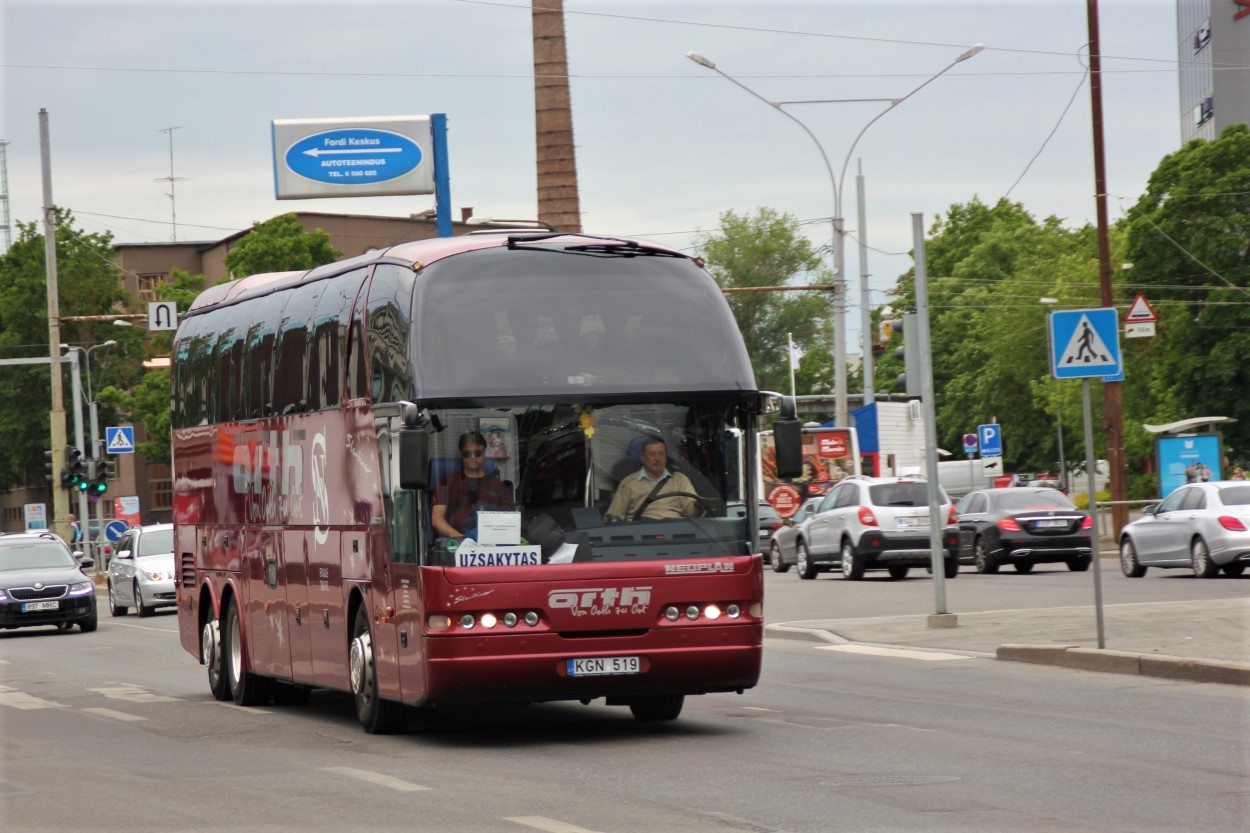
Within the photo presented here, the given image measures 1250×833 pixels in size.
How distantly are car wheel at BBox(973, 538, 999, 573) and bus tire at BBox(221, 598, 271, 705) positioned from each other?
66.4 ft

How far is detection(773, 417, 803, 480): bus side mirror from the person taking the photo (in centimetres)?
1359

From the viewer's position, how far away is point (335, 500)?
49.0 feet

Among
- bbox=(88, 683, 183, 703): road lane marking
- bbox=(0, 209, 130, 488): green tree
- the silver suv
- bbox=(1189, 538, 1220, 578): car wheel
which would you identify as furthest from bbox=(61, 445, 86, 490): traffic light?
bbox=(0, 209, 130, 488): green tree

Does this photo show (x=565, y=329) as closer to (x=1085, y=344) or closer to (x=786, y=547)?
(x=1085, y=344)

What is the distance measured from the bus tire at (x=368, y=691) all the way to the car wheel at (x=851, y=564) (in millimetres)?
21985

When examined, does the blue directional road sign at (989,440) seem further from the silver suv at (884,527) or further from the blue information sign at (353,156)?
the blue information sign at (353,156)

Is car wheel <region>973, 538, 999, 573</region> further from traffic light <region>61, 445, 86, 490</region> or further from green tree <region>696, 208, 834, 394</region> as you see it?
green tree <region>696, 208, 834, 394</region>

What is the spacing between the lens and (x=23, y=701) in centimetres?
1909

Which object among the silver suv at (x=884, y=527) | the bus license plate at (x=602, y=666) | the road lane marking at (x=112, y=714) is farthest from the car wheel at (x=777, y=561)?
the bus license plate at (x=602, y=666)

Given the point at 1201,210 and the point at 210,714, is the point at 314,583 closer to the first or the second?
the point at 210,714

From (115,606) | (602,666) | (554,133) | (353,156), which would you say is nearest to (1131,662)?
(602,666)

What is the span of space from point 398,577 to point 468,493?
0.85 metres

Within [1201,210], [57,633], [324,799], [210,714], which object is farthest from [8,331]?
[324,799]

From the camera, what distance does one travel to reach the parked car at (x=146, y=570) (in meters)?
37.8
